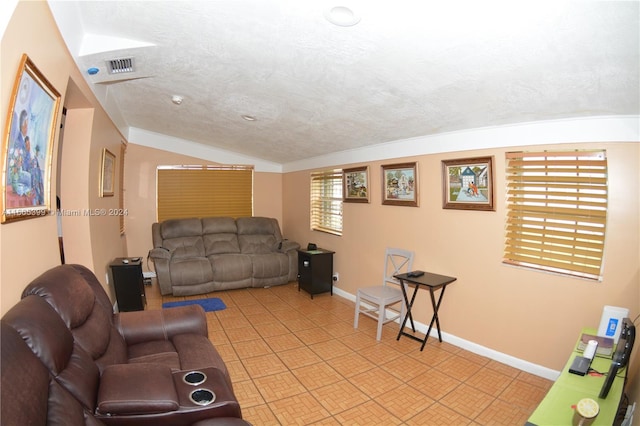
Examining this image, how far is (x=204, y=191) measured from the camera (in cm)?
591

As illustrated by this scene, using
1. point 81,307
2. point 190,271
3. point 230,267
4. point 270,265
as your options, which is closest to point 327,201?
point 270,265

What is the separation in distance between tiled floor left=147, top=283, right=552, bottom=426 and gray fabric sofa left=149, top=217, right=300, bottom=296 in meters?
1.11

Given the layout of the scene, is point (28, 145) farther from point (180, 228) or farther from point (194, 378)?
point (180, 228)

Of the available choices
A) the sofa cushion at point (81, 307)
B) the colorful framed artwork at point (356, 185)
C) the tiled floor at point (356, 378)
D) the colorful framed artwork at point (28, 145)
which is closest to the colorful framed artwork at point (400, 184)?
the colorful framed artwork at point (356, 185)

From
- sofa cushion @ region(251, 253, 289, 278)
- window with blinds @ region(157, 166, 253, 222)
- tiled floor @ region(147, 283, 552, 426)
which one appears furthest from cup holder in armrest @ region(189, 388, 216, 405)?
window with blinds @ region(157, 166, 253, 222)

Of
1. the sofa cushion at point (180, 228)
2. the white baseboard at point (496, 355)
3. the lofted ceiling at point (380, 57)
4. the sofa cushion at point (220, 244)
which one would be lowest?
the white baseboard at point (496, 355)

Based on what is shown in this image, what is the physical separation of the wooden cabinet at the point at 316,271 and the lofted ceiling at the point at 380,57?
213 centimetres

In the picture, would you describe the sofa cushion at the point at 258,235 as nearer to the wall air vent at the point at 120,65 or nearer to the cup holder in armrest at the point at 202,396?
the wall air vent at the point at 120,65

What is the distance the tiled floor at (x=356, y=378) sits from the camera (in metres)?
2.17

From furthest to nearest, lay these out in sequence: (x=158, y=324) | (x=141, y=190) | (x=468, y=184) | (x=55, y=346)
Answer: (x=141, y=190), (x=468, y=184), (x=158, y=324), (x=55, y=346)

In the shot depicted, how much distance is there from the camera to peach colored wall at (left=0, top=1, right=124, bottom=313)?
1.29 metres

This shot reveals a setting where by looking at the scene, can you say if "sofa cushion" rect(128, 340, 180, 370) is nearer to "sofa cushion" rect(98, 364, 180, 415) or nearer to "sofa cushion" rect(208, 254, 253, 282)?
"sofa cushion" rect(98, 364, 180, 415)

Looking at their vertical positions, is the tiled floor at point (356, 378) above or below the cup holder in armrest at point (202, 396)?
below

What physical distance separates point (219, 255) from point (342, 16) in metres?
4.23
